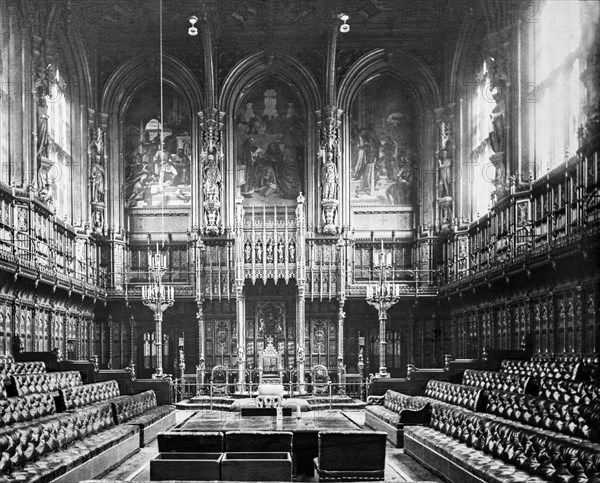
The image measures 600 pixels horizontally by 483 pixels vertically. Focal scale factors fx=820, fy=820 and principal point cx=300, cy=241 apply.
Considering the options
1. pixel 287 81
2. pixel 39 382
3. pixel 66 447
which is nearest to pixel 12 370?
pixel 39 382

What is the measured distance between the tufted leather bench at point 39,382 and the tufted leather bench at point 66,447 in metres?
1.01

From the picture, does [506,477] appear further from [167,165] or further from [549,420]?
[167,165]

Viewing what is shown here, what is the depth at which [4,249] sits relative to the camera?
744 inches

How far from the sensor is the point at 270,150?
92.9 ft

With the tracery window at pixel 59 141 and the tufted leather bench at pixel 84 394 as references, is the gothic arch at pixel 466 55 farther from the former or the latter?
the tufted leather bench at pixel 84 394

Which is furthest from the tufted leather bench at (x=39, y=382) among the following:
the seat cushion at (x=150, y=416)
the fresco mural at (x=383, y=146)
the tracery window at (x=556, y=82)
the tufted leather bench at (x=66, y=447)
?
the fresco mural at (x=383, y=146)

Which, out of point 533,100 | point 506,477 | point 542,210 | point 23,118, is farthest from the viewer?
point 23,118

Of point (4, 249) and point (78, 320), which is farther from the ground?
point (4, 249)

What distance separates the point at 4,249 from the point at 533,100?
42.6 feet

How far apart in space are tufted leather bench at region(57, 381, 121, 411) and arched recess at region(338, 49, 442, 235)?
532 inches

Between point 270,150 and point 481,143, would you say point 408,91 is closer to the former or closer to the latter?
point 481,143

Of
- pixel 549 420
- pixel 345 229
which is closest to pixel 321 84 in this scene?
pixel 345 229

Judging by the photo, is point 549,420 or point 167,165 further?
point 167,165

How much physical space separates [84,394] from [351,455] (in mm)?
5956
